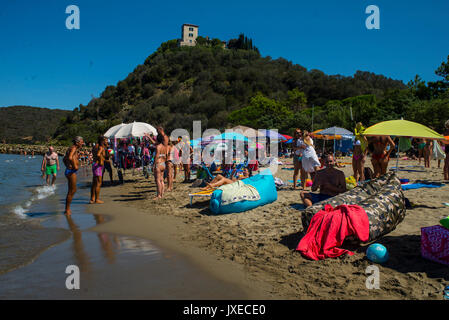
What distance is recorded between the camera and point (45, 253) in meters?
4.54

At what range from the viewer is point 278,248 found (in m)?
4.40

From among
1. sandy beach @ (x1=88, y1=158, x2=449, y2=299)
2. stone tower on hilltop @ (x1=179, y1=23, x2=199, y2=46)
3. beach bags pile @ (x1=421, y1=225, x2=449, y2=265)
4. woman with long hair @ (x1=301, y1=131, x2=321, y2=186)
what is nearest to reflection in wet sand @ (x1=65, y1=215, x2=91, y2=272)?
sandy beach @ (x1=88, y1=158, x2=449, y2=299)

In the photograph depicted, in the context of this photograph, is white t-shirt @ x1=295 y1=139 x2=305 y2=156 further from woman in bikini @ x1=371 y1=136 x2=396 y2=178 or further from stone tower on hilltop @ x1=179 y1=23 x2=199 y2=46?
stone tower on hilltop @ x1=179 y1=23 x2=199 y2=46

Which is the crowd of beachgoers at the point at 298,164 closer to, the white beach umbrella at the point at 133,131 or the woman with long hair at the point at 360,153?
the woman with long hair at the point at 360,153

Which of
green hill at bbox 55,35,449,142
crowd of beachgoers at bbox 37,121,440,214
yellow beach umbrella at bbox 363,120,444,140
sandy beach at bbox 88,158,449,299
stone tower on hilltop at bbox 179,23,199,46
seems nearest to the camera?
sandy beach at bbox 88,158,449,299

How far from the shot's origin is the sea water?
326 cm

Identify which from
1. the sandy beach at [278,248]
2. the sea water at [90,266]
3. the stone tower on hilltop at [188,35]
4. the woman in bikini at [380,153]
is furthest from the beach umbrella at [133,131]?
the stone tower on hilltop at [188,35]

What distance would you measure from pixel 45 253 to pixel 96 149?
12.8ft

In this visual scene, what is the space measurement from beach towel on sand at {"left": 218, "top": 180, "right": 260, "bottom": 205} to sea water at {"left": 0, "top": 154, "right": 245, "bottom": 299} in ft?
6.23

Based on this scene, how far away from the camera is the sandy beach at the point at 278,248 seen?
3.19 meters

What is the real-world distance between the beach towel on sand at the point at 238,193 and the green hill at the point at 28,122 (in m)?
92.4

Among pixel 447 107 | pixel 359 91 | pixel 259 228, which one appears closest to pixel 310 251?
pixel 259 228

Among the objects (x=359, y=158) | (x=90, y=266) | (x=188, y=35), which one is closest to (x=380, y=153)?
(x=359, y=158)
